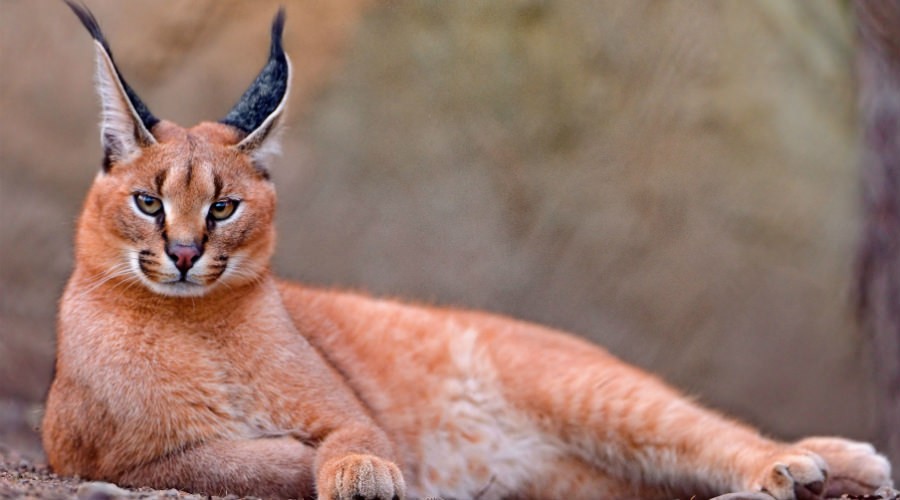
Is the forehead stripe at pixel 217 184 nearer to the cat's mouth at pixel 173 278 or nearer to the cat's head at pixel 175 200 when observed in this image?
the cat's head at pixel 175 200

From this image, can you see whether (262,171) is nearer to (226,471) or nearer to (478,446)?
(226,471)

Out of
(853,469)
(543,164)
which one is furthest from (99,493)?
(543,164)

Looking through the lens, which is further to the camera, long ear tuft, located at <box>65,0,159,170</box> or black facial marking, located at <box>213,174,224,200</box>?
black facial marking, located at <box>213,174,224,200</box>

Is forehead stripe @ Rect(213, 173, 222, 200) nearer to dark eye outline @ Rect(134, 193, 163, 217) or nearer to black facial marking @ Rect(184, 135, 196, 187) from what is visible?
black facial marking @ Rect(184, 135, 196, 187)

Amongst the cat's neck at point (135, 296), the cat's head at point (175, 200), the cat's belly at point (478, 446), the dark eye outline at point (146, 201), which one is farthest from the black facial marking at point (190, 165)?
the cat's belly at point (478, 446)

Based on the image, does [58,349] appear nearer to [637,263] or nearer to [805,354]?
[637,263]

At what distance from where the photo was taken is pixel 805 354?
25.0ft

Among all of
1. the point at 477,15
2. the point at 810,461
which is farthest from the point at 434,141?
the point at 810,461

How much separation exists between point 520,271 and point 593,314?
0.62 meters

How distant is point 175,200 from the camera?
3.87 meters

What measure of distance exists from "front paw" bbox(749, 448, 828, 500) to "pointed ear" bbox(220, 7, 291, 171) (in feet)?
8.02

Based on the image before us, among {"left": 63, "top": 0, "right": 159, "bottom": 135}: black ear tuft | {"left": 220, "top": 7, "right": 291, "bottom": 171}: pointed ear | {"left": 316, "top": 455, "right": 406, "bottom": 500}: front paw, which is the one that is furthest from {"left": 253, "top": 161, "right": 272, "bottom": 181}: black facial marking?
{"left": 316, "top": 455, "right": 406, "bottom": 500}: front paw

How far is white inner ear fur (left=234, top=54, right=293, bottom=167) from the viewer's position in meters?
4.21

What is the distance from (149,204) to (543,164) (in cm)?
383
